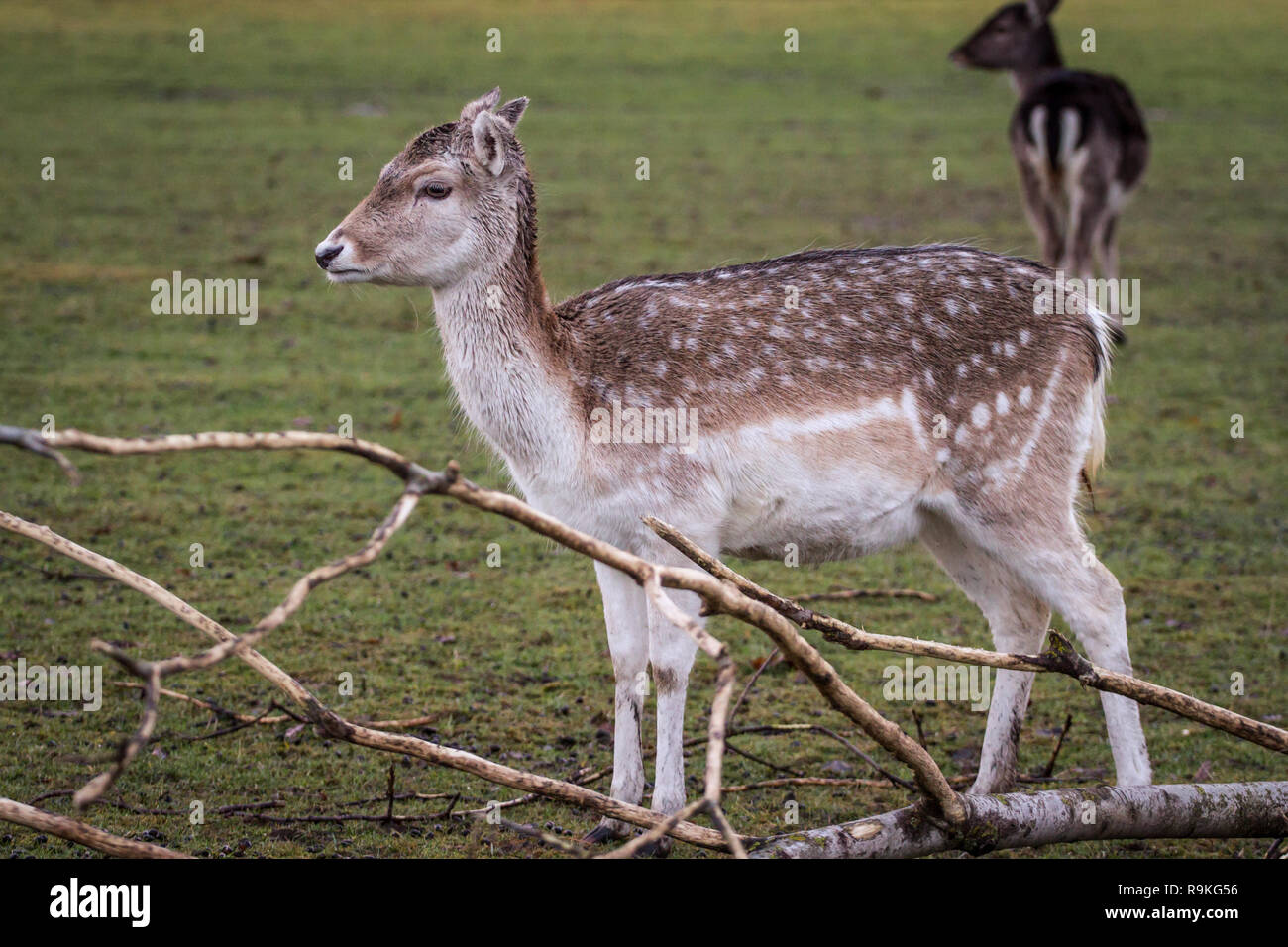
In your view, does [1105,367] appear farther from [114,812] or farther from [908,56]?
[908,56]

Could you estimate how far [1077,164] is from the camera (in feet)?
43.6

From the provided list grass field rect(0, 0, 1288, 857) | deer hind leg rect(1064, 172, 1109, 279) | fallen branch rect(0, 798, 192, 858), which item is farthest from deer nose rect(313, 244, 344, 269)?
deer hind leg rect(1064, 172, 1109, 279)

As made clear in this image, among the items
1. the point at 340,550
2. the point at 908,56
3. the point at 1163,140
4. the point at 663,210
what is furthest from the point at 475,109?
the point at 908,56

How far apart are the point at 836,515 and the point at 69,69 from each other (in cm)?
1984

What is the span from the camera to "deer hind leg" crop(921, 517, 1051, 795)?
541 cm

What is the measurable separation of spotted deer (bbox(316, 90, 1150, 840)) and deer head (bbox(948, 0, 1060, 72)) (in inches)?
448

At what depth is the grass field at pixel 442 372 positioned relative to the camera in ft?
19.3

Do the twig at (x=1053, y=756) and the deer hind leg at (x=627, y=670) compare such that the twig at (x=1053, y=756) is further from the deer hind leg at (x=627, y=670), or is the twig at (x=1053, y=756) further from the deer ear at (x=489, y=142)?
the deer ear at (x=489, y=142)

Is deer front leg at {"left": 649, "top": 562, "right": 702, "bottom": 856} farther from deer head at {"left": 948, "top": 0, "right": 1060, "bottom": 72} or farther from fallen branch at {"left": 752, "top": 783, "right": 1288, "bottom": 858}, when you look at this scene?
deer head at {"left": 948, "top": 0, "right": 1060, "bottom": 72}

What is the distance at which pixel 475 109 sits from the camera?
536 centimetres

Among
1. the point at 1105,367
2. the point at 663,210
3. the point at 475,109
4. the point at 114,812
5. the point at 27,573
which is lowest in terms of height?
the point at 114,812

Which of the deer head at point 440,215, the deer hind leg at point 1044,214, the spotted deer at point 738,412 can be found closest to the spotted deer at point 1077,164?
the deer hind leg at point 1044,214

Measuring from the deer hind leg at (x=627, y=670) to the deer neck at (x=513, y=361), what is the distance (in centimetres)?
45

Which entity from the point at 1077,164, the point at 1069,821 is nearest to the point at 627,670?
the point at 1069,821
